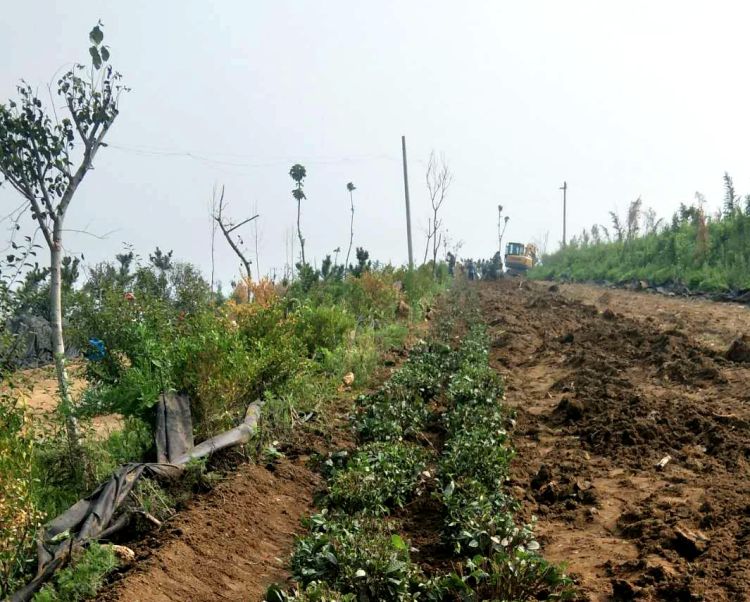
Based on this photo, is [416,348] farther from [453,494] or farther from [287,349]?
[453,494]

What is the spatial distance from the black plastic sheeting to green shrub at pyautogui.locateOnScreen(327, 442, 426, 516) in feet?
3.07

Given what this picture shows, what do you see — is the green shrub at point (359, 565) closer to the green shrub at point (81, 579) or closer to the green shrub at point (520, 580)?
the green shrub at point (520, 580)

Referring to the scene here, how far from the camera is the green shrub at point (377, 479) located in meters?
4.29

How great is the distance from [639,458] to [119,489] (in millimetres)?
3997

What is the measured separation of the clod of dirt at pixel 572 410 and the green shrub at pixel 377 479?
2240 mm

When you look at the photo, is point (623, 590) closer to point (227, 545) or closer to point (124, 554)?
point (227, 545)

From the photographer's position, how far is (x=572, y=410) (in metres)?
6.75

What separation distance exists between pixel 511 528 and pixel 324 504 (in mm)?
1407

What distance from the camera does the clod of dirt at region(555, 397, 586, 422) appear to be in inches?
264

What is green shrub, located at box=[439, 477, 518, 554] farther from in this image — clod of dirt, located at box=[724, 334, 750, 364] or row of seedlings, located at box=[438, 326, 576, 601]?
clod of dirt, located at box=[724, 334, 750, 364]

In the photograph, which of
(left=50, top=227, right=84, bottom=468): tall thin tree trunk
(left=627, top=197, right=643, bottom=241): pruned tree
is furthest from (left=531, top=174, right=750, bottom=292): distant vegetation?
(left=50, top=227, right=84, bottom=468): tall thin tree trunk

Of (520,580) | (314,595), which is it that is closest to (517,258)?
(520,580)

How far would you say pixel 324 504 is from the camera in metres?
4.47

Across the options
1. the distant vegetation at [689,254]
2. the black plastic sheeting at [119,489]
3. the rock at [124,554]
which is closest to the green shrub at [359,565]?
the rock at [124,554]
